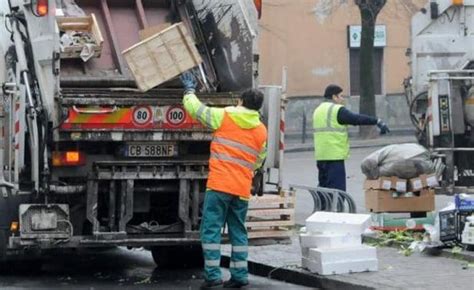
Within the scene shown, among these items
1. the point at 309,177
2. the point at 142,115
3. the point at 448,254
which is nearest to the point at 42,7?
the point at 142,115

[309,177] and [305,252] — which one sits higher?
[309,177]

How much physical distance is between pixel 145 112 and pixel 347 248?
187cm

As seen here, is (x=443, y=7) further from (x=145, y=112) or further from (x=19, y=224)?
(x=19, y=224)

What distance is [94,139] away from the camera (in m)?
9.26

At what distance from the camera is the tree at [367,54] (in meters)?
30.8

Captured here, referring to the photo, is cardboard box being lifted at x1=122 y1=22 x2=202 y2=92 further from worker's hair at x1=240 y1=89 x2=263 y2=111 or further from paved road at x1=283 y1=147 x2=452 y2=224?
paved road at x1=283 y1=147 x2=452 y2=224

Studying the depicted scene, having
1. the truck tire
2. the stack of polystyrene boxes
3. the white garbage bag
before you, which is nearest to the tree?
the white garbage bag

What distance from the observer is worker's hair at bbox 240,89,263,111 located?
911 cm

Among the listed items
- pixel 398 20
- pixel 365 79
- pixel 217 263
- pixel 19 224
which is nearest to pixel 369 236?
pixel 217 263

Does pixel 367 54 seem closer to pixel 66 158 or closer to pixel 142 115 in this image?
pixel 142 115

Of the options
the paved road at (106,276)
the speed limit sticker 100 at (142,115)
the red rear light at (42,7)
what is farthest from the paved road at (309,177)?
the red rear light at (42,7)

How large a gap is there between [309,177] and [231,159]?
1196cm

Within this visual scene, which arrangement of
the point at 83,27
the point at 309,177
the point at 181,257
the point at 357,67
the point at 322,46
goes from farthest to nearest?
the point at 357,67 → the point at 322,46 → the point at 309,177 → the point at 181,257 → the point at 83,27

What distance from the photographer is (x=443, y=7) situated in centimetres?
1324
